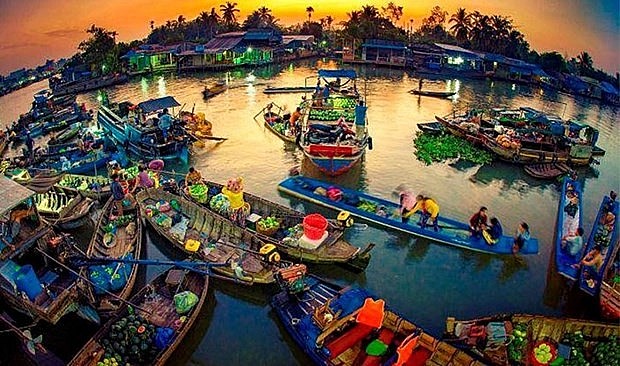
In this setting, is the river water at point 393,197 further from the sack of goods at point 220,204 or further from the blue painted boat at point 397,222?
the sack of goods at point 220,204

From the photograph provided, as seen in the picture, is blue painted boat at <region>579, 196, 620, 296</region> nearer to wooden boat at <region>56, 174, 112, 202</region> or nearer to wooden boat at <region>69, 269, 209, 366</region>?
wooden boat at <region>69, 269, 209, 366</region>

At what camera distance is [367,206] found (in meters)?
16.5

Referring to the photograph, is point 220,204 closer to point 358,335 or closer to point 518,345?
point 358,335

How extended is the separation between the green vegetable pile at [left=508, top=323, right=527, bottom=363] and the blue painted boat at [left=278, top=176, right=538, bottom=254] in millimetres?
4488

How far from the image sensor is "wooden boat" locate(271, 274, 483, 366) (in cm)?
906

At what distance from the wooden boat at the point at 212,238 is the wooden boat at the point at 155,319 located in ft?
3.30

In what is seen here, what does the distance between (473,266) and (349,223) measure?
13.8ft

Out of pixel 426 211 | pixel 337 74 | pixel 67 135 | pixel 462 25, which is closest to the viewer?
pixel 426 211

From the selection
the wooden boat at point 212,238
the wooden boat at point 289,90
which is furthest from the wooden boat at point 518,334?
the wooden boat at point 289,90

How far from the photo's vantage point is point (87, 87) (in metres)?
39.9

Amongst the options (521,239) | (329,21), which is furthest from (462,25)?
(521,239)

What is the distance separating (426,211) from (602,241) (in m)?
5.45

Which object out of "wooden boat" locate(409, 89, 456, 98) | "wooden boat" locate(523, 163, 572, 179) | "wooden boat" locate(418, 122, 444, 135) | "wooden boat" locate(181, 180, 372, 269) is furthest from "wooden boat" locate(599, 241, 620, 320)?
"wooden boat" locate(409, 89, 456, 98)

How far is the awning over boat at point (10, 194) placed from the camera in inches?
420
